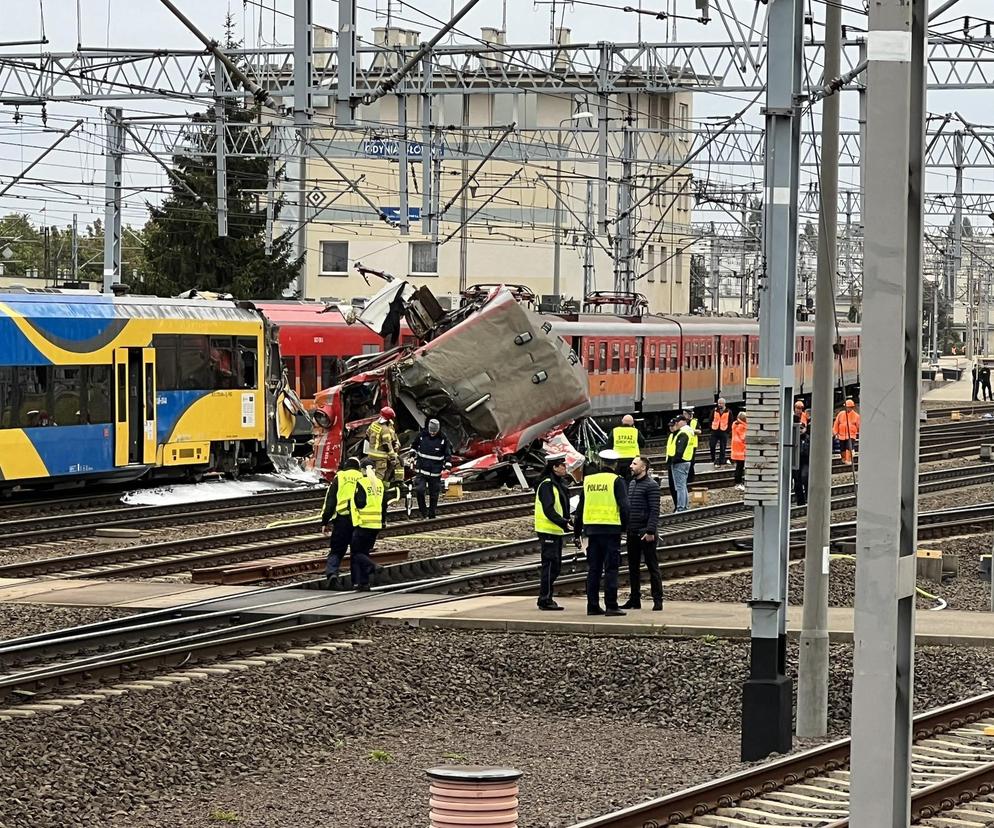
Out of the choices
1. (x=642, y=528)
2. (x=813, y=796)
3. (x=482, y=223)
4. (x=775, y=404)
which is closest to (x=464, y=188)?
(x=642, y=528)

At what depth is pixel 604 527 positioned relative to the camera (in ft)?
59.0

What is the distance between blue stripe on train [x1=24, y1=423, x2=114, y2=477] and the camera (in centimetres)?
2881

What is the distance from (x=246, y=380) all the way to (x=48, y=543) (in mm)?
8946

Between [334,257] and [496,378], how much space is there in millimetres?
52117

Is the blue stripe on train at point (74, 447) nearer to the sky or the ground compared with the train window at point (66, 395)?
nearer to the ground

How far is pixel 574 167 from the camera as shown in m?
75.9

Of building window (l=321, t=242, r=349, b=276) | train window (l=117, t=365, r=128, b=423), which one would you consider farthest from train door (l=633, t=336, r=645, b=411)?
building window (l=321, t=242, r=349, b=276)

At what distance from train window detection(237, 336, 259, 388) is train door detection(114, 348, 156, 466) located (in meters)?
2.68

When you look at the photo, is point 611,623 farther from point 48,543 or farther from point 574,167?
point 574,167

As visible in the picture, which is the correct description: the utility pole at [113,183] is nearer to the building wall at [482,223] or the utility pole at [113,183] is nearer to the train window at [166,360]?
the train window at [166,360]

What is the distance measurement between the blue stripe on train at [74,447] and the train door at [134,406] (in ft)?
0.86

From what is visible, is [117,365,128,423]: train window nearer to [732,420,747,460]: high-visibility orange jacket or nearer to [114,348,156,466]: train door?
[114,348,156,466]: train door

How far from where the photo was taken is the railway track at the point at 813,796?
10.8m

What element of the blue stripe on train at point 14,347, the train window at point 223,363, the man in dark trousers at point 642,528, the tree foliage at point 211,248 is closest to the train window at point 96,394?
the blue stripe on train at point 14,347
